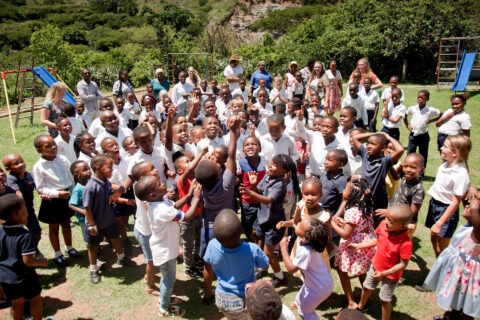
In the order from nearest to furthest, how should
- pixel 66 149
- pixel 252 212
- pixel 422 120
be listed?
1. pixel 252 212
2. pixel 66 149
3. pixel 422 120

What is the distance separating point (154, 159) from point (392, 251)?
290 centimetres

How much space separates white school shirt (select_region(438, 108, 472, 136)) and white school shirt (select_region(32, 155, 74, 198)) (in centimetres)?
624

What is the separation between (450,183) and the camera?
12.4 ft

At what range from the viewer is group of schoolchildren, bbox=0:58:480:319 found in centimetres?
291

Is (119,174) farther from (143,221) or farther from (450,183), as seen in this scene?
(450,183)

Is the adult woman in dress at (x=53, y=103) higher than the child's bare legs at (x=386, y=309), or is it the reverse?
the adult woman in dress at (x=53, y=103)

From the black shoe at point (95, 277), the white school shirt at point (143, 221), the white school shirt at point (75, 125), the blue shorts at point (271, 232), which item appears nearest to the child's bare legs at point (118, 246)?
the black shoe at point (95, 277)

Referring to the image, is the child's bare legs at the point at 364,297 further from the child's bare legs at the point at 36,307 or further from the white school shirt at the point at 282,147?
the child's bare legs at the point at 36,307

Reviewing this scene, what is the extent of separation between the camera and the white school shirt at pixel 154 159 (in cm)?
431

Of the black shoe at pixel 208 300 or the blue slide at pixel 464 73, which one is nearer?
the black shoe at pixel 208 300

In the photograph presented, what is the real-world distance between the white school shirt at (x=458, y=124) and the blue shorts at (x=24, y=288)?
655 centimetres

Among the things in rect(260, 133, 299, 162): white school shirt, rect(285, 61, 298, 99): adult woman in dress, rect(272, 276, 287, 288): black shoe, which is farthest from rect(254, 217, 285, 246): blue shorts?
rect(285, 61, 298, 99): adult woman in dress

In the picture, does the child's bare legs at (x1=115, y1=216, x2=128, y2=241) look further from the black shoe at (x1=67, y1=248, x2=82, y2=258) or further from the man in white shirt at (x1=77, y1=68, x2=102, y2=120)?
the man in white shirt at (x1=77, y1=68, x2=102, y2=120)

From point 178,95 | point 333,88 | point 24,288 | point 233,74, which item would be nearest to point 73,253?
point 24,288
